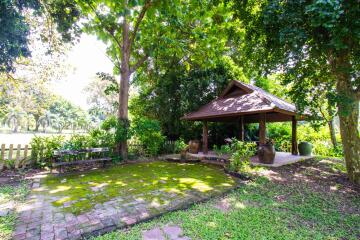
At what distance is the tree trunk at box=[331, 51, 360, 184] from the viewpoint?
6.25 metres

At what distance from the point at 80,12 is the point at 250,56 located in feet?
28.5

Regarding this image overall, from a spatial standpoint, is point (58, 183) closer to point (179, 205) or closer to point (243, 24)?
point (179, 205)

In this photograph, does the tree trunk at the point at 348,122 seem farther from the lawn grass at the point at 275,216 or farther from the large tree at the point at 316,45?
the lawn grass at the point at 275,216

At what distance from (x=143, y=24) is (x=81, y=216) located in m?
10.5

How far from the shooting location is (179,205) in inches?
179

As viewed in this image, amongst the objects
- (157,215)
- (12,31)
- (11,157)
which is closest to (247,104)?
(157,215)

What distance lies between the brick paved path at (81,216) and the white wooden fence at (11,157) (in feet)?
11.5

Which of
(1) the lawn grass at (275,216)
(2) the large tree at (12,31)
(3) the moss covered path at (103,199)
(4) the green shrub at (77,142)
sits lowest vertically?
(1) the lawn grass at (275,216)

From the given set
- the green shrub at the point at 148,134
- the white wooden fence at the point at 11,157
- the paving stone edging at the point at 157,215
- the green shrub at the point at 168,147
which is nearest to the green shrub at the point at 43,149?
the white wooden fence at the point at 11,157

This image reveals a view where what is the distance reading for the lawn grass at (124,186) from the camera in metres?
4.81

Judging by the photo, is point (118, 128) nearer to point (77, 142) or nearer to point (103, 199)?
point (77, 142)

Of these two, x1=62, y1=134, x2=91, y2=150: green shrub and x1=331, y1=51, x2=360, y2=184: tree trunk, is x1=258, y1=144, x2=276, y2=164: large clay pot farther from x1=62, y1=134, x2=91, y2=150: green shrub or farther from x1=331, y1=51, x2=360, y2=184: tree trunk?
x1=62, y1=134, x2=91, y2=150: green shrub

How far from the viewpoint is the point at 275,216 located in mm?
4086

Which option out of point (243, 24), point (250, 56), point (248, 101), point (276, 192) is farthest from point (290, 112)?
point (276, 192)
